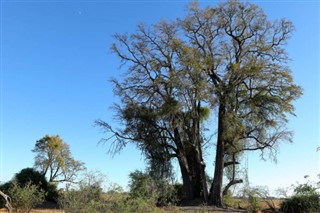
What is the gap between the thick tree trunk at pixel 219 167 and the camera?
22.2 m

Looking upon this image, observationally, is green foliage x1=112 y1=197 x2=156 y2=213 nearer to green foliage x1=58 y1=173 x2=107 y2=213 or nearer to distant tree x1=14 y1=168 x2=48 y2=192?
green foliage x1=58 y1=173 x2=107 y2=213

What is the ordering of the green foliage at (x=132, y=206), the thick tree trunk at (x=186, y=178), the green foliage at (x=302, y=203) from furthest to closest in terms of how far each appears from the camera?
the thick tree trunk at (x=186, y=178) < the green foliage at (x=302, y=203) < the green foliage at (x=132, y=206)

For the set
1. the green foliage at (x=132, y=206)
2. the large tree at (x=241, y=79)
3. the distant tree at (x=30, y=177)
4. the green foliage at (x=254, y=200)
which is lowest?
the green foliage at (x=132, y=206)

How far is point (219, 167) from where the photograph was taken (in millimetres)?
22750

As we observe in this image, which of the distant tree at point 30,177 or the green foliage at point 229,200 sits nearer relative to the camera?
the distant tree at point 30,177

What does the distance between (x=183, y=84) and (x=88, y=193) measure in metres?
13.2

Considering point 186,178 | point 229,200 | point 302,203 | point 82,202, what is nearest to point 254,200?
point 302,203

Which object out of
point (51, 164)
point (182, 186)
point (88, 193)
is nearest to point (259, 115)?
point (182, 186)

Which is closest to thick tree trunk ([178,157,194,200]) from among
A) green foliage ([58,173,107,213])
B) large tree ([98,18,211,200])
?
large tree ([98,18,211,200])

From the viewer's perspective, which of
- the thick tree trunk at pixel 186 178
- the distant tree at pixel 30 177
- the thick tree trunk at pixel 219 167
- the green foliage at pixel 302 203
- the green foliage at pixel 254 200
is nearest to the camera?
the green foliage at pixel 302 203

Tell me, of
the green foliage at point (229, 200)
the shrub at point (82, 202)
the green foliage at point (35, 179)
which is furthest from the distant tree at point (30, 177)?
the shrub at point (82, 202)

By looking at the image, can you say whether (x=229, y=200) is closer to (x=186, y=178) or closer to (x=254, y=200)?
(x=186, y=178)

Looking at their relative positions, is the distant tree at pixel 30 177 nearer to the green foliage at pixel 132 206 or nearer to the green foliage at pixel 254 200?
the green foliage at pixel 254 200

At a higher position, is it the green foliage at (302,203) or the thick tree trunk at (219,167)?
the thick tree trunk at (219,167)
